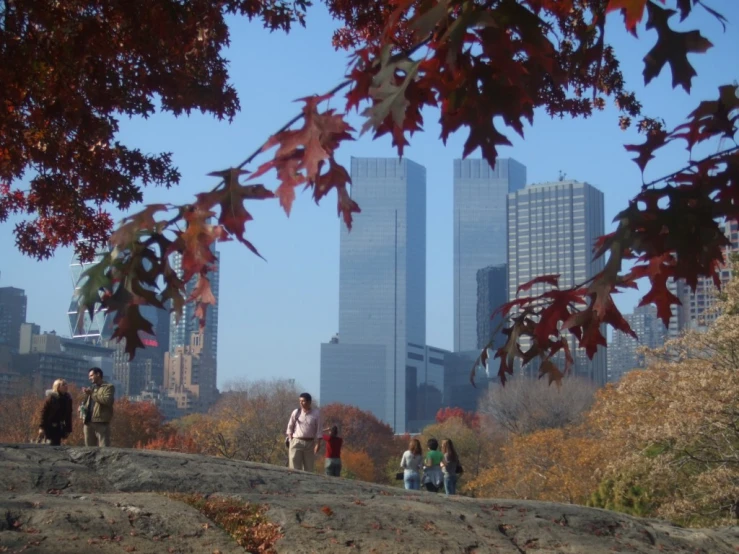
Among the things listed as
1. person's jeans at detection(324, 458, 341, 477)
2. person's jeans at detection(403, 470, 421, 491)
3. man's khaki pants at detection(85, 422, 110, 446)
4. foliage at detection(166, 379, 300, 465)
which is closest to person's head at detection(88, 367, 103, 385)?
man's khaki pants at detection(85, 422, 110, 446)

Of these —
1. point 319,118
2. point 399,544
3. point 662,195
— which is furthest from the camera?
point 399,544

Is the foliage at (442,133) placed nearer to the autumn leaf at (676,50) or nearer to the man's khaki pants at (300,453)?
the autumn leaf at (676,50)

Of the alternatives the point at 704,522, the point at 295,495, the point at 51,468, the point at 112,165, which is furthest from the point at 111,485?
the point at 704,522

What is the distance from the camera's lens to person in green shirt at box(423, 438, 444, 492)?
1518cm

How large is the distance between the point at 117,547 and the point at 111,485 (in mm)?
2641

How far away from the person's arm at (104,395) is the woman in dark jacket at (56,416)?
0.77m

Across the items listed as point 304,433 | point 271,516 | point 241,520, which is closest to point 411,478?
point 304,433

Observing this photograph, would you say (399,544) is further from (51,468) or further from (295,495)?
(51,468)

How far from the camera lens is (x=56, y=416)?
12547 millimetres

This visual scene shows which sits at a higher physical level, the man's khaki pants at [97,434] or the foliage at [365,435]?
the man's khaki pants at [97,434]

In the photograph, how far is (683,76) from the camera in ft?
9.27

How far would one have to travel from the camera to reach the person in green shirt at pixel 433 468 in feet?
49.8

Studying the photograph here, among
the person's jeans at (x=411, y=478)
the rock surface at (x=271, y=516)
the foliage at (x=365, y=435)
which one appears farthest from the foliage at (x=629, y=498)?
the foliage at (x=365, y=435)

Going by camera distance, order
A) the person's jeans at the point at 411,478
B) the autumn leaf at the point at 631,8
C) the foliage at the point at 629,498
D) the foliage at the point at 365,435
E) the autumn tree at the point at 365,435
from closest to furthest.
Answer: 1. the autumn leaf at the point at 631,8
2. the person's jeans at the point at 411,478
3. the foliage at the point at 629,498
4. the foliage at the point at 365,435
5. the autumn tree at the point at 365,435
